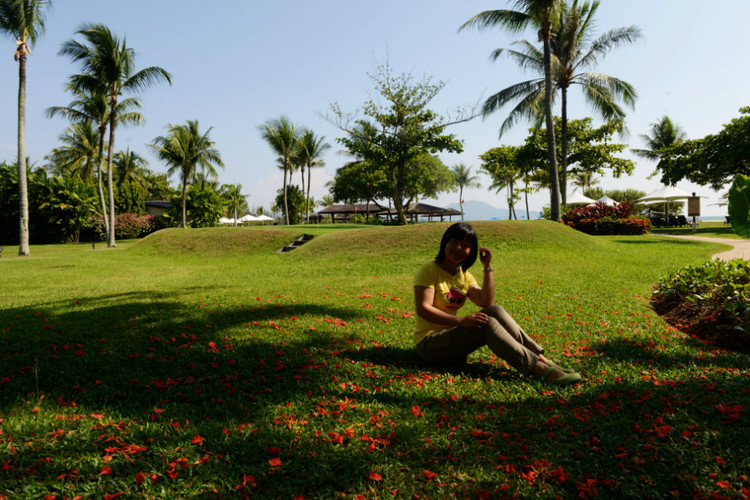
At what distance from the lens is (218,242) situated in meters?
19.7

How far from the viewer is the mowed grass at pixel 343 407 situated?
2.36 m

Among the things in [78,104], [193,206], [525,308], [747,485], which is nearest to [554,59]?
[525,308]

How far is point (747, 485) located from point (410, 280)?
7.65 m

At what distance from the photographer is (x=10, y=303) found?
25.3ft

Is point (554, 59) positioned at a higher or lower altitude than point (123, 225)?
higher

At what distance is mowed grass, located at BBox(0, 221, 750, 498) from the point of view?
92.7 inches

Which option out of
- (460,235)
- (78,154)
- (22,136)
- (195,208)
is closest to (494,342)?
(460,235)

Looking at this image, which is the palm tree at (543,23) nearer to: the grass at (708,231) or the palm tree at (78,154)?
the grass at (708,231)

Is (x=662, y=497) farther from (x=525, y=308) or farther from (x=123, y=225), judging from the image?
(x=123, y=225)

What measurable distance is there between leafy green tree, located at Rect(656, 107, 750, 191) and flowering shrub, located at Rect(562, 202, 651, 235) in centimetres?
547

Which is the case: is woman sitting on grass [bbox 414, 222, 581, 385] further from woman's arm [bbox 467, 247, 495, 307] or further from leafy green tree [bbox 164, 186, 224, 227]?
leafy green tree [bbox 164, 186, 224, 227]

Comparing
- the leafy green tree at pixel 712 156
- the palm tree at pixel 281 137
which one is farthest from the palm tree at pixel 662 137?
the palm tree at pixel 281 137

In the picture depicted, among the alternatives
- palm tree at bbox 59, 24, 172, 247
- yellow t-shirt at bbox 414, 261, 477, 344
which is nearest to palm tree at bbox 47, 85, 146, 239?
palm tree at bbox 59, 24, 172, 247

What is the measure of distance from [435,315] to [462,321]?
23 centimetres
